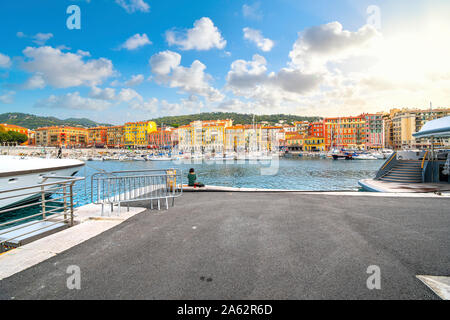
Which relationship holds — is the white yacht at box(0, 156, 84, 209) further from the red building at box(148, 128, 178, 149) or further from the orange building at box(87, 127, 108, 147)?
the orange building at box(87, 127, 108, 147)

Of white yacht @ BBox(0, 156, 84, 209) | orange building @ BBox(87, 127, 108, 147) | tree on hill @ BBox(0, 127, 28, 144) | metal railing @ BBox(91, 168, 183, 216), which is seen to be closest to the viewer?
metal railing @ BBox(91, 168, 183, 216)

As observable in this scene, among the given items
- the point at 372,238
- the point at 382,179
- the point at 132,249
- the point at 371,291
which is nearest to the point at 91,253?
the point at 132,249

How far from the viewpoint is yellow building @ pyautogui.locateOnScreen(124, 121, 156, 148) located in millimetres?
137375

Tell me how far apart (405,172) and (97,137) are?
564ft

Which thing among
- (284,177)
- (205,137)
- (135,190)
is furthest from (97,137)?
(135,190)

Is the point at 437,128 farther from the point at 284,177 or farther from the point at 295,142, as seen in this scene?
the point at 295,142

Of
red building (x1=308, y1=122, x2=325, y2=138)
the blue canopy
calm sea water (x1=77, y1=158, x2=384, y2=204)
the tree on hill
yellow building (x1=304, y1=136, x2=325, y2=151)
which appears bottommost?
calm sea water (x1=77, y1=158, x2=384, y2=204)

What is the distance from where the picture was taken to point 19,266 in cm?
308

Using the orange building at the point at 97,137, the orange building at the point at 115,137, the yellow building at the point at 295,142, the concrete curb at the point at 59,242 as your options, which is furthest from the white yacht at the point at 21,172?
the orange building at the point at 97,137

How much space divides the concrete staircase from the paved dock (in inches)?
411

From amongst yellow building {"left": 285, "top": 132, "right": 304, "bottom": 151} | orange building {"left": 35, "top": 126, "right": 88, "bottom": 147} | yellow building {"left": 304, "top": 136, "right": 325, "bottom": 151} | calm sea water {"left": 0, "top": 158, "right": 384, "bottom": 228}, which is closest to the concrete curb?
calm sea water {"left": 0, "top": 158, "right": 384, "bottom": 228}

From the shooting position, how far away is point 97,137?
152 m

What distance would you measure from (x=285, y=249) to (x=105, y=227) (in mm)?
3831
